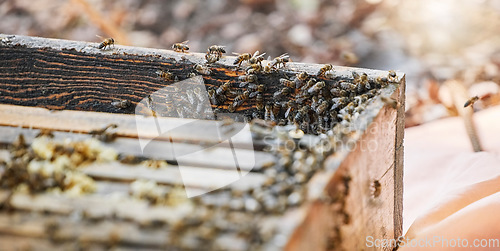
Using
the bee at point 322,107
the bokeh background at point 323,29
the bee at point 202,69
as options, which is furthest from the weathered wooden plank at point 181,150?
the bokeh background at point 323,29

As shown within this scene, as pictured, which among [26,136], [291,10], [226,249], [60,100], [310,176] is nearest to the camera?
[226,249]

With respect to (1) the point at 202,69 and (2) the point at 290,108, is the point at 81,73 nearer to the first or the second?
(1) the point at 202,69

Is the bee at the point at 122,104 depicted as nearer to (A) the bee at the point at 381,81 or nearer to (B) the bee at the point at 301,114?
(B) the bee at the point at 301,114

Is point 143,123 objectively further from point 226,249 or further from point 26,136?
point 226,249

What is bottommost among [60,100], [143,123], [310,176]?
[310,176]

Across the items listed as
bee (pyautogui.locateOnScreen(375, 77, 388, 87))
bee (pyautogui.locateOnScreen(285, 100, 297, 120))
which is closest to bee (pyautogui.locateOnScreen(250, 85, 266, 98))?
bee (pyautogui.locateOnScreen(285, 100, 297, 120))

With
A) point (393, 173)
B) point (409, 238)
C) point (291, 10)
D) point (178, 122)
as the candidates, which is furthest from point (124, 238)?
point (291, 10)
